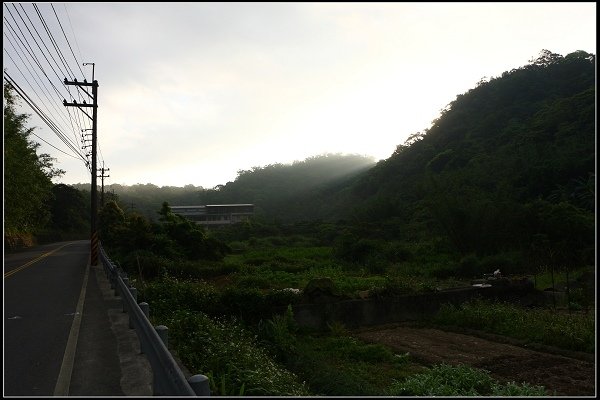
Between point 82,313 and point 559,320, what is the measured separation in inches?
522

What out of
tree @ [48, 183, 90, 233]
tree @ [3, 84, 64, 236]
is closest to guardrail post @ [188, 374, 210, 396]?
tree @ [3, 84, 64, 236]

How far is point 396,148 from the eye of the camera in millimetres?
97062

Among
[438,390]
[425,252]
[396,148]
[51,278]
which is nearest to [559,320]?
[438,390]

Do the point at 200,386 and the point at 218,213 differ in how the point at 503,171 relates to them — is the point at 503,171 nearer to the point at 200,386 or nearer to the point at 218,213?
the point at 200,386

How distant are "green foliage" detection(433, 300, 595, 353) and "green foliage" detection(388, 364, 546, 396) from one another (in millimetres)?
4114

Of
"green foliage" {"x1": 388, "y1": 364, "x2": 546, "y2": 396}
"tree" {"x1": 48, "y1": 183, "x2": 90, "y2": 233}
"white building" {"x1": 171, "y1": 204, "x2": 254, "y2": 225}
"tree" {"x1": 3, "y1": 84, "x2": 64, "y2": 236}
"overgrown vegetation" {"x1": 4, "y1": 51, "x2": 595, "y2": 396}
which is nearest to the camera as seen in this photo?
"green foliage" {"x1": 388, "y1": 364, "x2": 546, "y2": 396}

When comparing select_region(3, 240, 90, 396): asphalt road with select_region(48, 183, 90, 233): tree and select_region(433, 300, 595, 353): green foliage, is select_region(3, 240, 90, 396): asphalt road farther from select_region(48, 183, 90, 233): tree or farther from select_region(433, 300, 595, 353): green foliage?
select_region(48, 183, 90, 233): tree

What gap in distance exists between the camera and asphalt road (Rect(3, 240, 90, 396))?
21.4 ft

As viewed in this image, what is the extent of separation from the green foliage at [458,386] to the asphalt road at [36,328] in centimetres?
564

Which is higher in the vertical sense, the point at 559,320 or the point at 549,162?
the point at 549,162

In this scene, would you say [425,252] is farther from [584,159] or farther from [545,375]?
[545,375]

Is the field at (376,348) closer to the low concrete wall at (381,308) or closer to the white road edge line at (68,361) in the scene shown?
the low concrete wall at (381,308)

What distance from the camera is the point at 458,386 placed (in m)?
8.79

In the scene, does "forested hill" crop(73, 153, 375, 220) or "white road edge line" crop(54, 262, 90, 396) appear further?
"forested hill" crop(73, 153, 375, 220)
